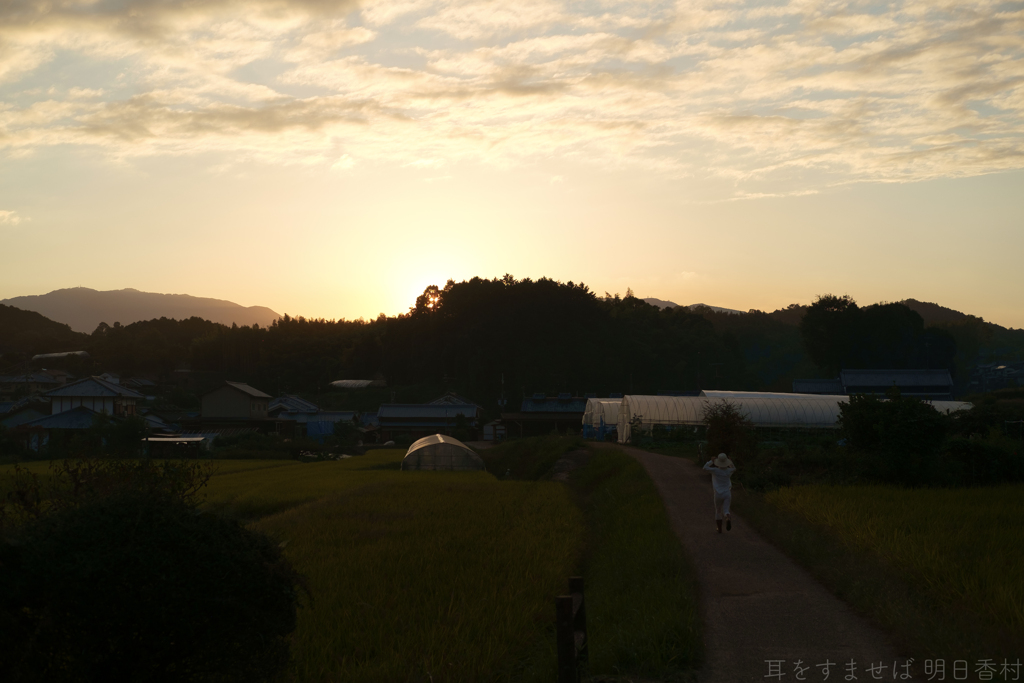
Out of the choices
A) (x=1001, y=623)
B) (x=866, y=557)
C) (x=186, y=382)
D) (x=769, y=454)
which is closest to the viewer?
(x=1001, y=623)

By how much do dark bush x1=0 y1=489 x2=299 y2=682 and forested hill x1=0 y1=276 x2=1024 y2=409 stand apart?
67557 millimetres

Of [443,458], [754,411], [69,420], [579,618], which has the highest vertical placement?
[754,411]

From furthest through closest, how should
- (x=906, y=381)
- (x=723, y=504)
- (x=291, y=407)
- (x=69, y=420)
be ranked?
(x=291, y=407)
(x=906, y=381)
(x=69, y=420)
(x=723, y=504)

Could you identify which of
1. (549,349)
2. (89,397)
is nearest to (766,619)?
(89,397)

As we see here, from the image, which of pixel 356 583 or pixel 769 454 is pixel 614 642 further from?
pixel 769 454

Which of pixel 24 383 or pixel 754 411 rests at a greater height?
pixel 754 411

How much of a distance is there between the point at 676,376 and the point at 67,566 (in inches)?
3124

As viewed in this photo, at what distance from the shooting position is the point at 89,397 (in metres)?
56.8

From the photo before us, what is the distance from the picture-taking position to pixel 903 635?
25.4 ft

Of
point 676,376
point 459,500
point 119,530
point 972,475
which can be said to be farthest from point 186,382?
point 119,530

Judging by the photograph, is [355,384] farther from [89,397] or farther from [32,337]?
[32,337]

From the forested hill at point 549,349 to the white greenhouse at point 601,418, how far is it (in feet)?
74.5

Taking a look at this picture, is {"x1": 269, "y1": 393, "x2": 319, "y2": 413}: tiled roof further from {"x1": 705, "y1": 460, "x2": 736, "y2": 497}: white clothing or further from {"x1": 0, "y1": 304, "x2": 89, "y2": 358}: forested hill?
{"x1": 0, "y1": 304, "x2": 89, "y2": 358}: forested hill

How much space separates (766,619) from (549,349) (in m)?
66.2
